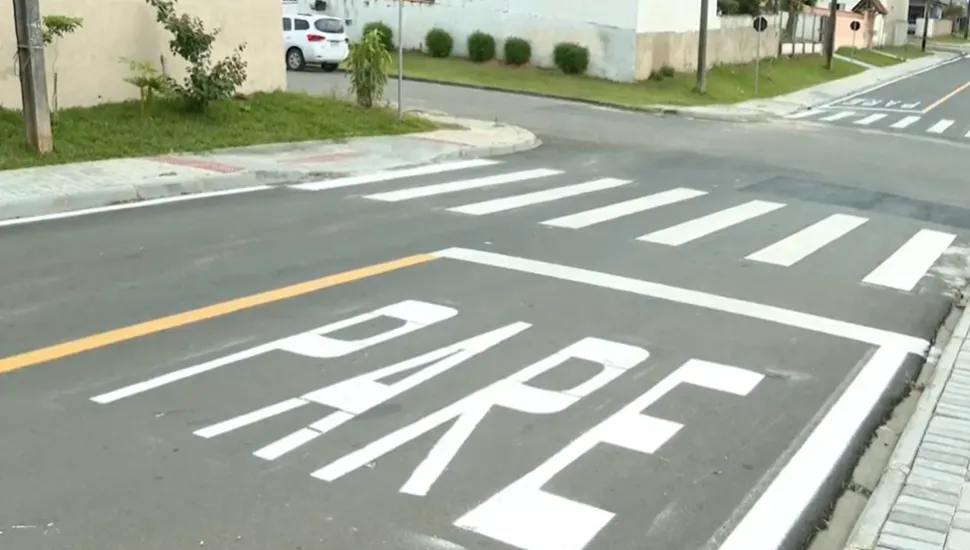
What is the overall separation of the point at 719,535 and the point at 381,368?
2.54 metres

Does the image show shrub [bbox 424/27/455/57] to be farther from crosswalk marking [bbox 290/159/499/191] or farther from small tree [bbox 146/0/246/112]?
crosswalk marking [bbox 290/159/499/191]

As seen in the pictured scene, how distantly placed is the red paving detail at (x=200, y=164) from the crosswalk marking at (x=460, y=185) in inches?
85.3

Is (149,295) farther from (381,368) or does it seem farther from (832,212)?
(832,212)

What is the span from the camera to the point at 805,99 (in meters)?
39.0

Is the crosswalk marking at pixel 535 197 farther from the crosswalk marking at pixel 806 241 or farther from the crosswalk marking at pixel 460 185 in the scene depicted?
the crosswalk marking at pixel 806 241

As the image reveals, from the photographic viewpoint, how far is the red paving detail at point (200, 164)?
46.0ft

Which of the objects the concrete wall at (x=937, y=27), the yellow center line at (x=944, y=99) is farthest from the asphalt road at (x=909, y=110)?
the concrete wall at (x=937, y=27)

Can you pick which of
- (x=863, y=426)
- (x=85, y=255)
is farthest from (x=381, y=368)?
(x=85, y=255)

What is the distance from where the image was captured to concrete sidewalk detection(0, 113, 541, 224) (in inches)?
459

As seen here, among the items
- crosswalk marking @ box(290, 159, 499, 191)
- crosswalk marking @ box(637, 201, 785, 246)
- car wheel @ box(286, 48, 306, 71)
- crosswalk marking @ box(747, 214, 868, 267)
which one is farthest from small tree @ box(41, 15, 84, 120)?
car wheel @ box(286, 48, 306, 71)

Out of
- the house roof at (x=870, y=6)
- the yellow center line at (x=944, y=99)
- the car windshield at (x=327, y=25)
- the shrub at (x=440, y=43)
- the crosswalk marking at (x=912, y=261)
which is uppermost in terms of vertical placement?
the house roof at (x=870, y=6)

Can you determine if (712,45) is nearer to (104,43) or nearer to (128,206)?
(104,43)

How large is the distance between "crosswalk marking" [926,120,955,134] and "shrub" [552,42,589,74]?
12149 millimetres

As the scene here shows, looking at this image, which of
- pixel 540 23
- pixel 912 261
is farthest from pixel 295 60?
pixel 912 261
